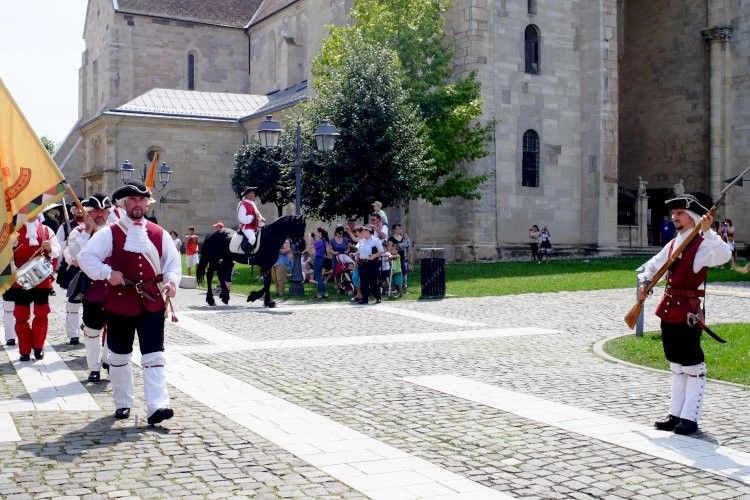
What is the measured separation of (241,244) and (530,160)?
19329mm

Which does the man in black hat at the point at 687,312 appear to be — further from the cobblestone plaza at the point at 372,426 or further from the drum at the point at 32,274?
the drum at the point at 32,274

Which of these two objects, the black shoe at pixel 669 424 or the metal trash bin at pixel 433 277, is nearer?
the black shoe at pixel 669 424

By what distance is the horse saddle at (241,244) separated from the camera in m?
18.2

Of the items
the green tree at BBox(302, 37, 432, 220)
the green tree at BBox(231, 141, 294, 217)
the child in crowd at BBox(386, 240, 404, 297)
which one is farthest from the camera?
the green tree at BBox(231, 141, 294, 217)

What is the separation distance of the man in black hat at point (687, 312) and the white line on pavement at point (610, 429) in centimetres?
26

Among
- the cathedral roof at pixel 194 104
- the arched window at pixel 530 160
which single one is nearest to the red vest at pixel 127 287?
the arched window at pixel 530 160

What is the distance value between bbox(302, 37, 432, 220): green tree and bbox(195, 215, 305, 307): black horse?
21.7 feet

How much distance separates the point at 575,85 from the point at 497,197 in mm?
6694

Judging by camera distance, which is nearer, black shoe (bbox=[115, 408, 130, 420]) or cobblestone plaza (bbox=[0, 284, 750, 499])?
cobblestone plaza (bbox=[0, 284, 750, 499])

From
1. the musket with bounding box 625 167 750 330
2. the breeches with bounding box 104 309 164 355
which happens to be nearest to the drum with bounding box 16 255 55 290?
the breeches with bounding box 104 309 164 355

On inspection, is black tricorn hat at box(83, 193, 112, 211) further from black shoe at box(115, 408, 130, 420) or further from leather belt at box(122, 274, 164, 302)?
black shoe at box(115, 408, 130, 420)

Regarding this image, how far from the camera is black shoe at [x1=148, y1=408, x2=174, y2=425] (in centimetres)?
716

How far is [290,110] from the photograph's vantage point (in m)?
43.2

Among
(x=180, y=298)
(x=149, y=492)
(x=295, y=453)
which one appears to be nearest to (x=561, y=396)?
(x=295, y=453)
